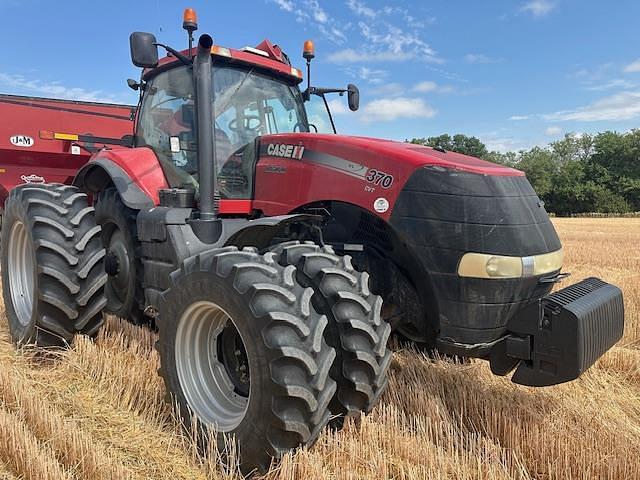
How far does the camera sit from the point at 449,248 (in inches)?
109

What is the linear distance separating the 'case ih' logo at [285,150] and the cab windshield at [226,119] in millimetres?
192

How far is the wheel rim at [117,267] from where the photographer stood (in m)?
4.25

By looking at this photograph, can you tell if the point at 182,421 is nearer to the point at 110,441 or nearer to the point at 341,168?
the point at 110,441

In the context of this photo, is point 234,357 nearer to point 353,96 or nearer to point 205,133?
point 205,133

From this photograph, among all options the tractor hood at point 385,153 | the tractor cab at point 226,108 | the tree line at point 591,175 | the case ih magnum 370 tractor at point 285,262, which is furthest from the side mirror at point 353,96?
the tree line at point 591,175

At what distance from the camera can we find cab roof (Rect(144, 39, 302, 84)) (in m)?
3.86

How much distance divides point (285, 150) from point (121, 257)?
5.58 ft

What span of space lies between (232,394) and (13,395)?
4.50 ft

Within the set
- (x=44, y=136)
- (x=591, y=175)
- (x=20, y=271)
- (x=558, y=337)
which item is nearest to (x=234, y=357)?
(x=558, y=337)

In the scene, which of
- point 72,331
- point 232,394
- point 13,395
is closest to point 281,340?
point 232,394

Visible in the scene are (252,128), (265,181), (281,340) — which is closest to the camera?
(281,340)

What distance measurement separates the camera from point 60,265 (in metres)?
3.87

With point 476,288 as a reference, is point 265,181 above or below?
above

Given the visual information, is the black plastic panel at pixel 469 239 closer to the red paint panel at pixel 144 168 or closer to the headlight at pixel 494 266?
the headlight at pixel 494 266
